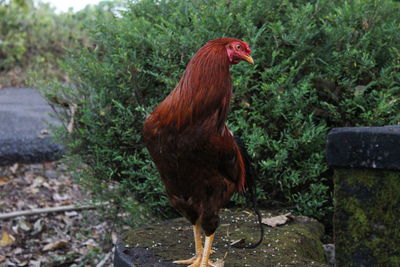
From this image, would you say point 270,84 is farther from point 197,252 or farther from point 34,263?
point 34,263

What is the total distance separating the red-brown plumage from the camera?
103 inches

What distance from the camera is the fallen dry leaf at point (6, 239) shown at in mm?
5543

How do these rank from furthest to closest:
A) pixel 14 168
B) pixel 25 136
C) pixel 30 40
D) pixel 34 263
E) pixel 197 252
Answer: pixel 30 40 → pixel 25 136 → pixel 14 168 → pixel 34 263 → pixel 197 252

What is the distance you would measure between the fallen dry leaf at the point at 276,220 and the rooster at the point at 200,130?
815 mm

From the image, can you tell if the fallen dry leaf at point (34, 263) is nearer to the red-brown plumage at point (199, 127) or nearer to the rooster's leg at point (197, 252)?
the rooster's leg at point (197, 252)

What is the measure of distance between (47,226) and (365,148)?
4.59 metres

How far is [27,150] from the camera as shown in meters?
7.32

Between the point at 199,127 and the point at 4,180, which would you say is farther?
the point at 4,180

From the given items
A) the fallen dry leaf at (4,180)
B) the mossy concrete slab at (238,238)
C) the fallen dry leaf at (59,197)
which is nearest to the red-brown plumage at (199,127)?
the mossy concrete slab at (238,238)

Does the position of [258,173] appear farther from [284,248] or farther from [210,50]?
[210,50]

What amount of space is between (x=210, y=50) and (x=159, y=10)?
6.62 feet

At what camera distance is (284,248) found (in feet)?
10.5

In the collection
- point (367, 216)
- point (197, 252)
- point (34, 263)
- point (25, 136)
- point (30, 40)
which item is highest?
point (367, 216)

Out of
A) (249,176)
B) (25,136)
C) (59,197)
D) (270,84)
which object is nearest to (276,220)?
(249,176)
